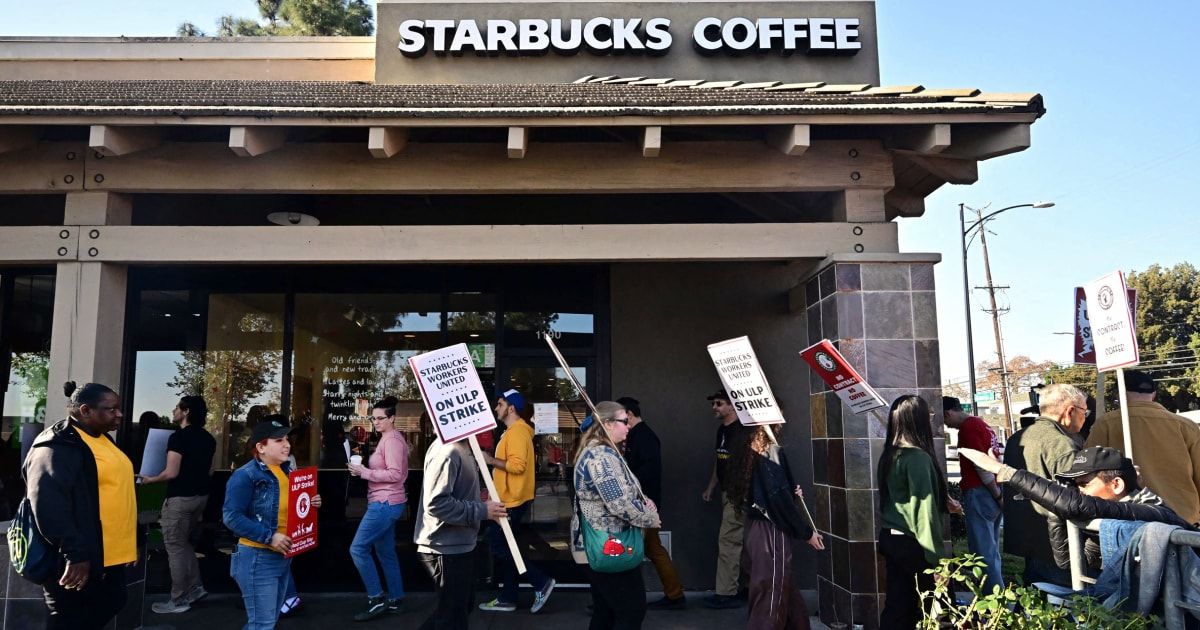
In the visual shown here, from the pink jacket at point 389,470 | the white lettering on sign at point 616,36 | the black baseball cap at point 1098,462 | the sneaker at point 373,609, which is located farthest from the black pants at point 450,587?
the white lettering on sign at point 616,36

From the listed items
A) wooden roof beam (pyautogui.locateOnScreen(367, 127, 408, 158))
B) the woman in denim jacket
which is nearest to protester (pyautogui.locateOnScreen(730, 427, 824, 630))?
the woman in denim jacket

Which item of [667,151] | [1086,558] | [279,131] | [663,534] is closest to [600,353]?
[663,534]

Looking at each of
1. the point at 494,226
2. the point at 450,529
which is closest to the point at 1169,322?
the point at 494,226

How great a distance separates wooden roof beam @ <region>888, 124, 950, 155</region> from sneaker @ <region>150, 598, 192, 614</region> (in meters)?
7.00

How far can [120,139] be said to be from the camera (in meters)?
5.85

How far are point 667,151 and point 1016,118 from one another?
2.50m

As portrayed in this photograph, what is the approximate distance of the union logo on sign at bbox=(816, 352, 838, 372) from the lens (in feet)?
18.0

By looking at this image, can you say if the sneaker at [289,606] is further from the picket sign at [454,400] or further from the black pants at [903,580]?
the black pants at [903,580]

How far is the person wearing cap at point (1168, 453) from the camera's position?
→ 575 centimetres

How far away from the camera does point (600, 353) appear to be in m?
→ 8.15

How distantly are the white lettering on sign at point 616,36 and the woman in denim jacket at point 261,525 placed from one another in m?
5.55

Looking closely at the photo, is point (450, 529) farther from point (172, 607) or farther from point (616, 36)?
point (616, 36)

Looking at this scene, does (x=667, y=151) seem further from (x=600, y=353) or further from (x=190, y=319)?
(x=190, y=319)

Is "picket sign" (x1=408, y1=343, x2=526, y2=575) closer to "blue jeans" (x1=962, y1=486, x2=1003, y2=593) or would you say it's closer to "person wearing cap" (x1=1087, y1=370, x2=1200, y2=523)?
"blue jeans" (x1=962, y1=486, x2=1003, y2=593)
